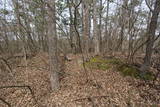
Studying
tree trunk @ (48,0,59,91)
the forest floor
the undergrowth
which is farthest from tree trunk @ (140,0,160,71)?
tree trunk @ (48,0,59,91)

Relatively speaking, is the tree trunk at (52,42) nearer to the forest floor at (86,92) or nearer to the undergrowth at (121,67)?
the forest floor at (86,92)

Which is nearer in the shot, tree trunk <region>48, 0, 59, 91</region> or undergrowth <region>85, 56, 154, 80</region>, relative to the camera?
tree trunk <region>48, 0, 59, 91</region>

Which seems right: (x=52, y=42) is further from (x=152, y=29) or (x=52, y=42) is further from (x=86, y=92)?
(x=152, y=29)

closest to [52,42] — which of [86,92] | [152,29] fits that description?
[86,92]

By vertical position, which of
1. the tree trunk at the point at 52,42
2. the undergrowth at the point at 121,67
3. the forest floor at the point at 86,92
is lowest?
the forest floor at the point at 86,92

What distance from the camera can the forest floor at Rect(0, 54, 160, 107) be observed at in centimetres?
383

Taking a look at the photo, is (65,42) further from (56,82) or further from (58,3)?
(56,82)

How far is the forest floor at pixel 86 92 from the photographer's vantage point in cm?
383

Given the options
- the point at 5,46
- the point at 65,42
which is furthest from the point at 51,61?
the point at 65,42

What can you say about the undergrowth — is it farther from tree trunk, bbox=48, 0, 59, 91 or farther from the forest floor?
tree trunk, bbox=48, 0, 59, 91

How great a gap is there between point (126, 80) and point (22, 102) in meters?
4.36

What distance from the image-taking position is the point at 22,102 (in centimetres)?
429

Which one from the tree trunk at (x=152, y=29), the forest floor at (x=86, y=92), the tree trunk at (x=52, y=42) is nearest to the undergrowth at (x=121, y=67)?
the forest floor at (x=86, y=92)

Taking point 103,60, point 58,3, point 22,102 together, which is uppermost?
point 58,3
